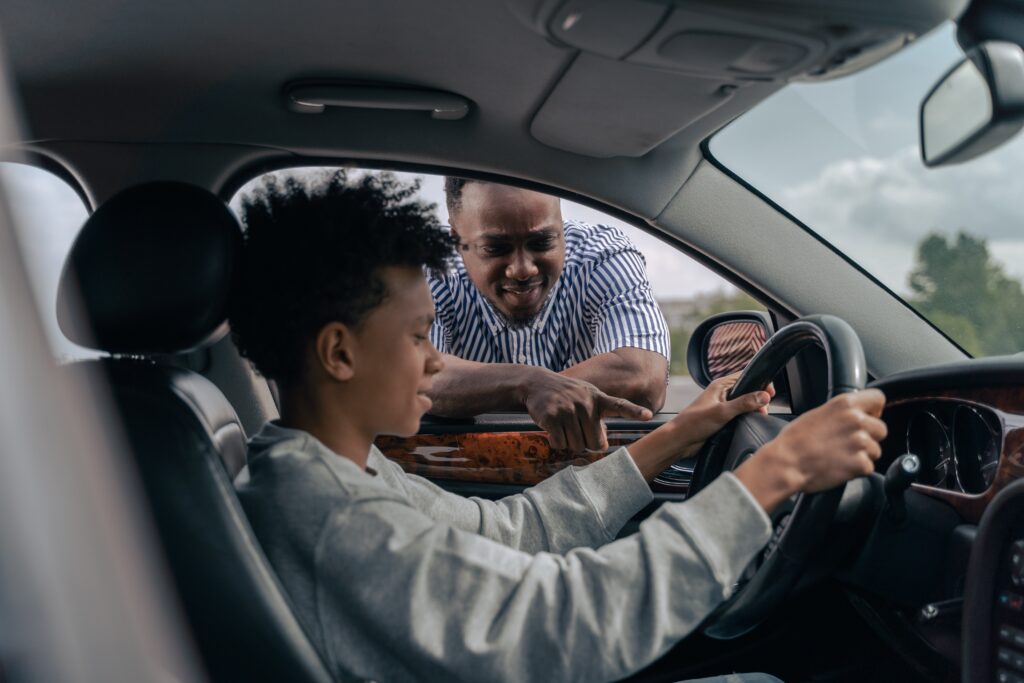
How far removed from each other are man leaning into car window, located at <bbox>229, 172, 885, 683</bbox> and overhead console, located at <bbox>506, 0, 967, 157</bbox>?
0.41 m

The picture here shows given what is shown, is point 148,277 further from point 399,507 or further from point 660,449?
point 660,449

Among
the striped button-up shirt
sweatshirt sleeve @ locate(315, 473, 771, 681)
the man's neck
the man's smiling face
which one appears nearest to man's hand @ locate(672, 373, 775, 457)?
sweatshirt sleeve @ locate(315, 473, 771, 681)

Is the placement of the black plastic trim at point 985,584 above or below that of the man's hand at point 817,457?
below

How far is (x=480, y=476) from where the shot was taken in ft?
7.45

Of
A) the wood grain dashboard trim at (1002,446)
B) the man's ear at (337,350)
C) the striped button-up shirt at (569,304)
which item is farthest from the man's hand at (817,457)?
the striped button-up shirt at (569,304)

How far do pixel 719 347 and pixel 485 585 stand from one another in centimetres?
141

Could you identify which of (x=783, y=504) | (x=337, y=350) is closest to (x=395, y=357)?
(x=337, y=350)

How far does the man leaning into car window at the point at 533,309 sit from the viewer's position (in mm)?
2342

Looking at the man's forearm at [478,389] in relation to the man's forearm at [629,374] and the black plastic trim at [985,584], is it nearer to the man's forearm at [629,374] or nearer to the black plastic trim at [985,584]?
the man's forearm at [629,374]

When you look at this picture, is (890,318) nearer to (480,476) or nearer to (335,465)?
(480,476)

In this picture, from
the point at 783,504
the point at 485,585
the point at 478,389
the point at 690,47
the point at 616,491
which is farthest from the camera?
the point at 478,389

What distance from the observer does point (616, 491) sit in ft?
5.08

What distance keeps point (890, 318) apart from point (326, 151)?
1.26 metres

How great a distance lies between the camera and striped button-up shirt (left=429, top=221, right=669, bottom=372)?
8.67ft
